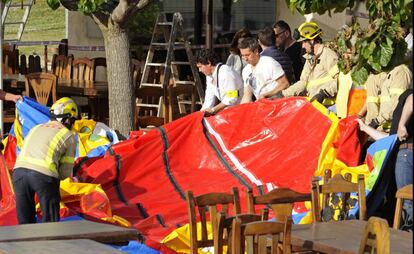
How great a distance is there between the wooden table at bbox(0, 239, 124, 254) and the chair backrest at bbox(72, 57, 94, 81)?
34.8 feet

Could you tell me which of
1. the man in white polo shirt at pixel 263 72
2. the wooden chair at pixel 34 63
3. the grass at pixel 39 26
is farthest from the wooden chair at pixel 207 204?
the grass at pixel 39 26

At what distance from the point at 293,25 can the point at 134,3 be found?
5.44 m

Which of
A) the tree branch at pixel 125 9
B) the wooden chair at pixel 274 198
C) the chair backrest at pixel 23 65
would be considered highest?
the tree branch at pixel 125 9

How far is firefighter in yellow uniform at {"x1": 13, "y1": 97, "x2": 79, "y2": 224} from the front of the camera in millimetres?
8539

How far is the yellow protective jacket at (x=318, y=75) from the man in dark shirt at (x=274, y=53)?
2.05 ft

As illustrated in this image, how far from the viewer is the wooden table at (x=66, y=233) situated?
665 cm

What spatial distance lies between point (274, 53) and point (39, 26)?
32.7ft

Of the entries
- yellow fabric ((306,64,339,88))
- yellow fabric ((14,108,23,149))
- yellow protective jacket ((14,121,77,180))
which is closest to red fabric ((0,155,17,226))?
yellow protective jacket ((14,121,77,180))

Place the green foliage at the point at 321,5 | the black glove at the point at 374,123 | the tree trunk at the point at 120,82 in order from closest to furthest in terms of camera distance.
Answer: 1. the green foliage at the point at 321,5
2. the black glove at the point at 374,123
3. the tree trunk at the point at 120,82

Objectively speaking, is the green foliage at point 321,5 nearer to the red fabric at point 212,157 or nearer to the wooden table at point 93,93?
the red fabric at point 212,157

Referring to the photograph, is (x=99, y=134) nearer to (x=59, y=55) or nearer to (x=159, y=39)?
(x=159, y=39)

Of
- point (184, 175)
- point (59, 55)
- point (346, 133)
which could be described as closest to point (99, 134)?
point (184, 175)

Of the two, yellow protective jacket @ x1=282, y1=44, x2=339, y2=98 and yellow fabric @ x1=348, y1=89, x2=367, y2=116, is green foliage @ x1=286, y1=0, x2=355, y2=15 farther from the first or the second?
yellow protective jacket @ x1=282, y1=44, x2=339, y2=98

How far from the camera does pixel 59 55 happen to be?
722 inches
